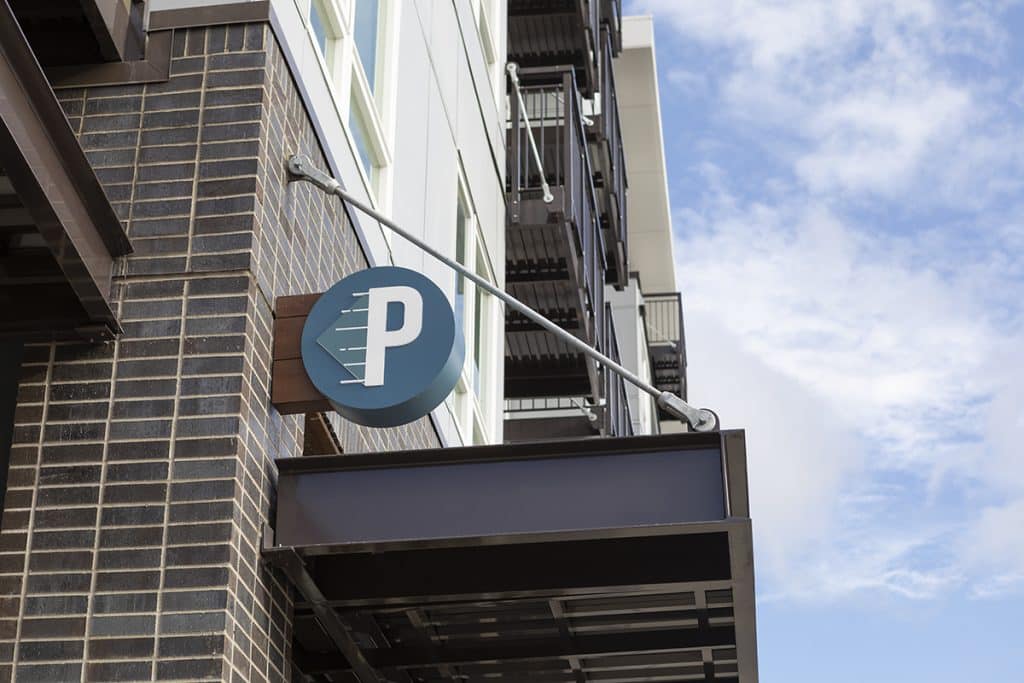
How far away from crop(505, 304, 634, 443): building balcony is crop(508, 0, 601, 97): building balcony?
158 inches

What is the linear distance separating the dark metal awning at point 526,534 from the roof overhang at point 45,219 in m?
1.21

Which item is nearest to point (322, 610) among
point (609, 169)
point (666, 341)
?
point (609, 169)

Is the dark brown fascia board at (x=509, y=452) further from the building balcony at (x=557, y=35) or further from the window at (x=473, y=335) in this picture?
the building balcony at (x=557, y=35)

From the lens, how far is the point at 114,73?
25.1ft

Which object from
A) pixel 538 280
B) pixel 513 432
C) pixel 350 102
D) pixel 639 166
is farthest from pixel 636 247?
pixel 350 102

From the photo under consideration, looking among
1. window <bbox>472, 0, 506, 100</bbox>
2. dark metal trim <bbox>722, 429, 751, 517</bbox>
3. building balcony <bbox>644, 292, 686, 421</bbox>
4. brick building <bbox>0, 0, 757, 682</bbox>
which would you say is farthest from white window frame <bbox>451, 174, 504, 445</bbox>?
building balcony <bbox>644, 292, 686, 421</bbox>

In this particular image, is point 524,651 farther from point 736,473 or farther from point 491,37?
point 491,37

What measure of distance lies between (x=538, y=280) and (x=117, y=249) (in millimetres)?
11536

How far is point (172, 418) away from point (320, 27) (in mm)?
3033

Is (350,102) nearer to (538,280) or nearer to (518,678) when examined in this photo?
(518,678)

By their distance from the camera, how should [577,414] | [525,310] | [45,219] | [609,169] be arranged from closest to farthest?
[45,219], [525,310], [577,414], [609,169]

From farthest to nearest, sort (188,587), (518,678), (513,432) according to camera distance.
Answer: (513,432)
(518,678)
(188,587)

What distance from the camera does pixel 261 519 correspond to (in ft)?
23.4

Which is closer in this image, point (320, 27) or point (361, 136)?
point (320, 27)
